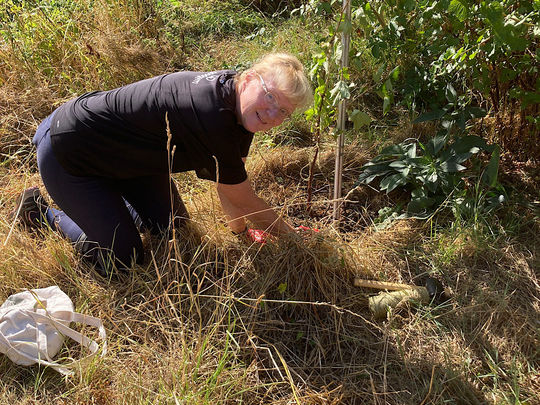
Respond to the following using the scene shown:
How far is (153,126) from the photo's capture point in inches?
76.7

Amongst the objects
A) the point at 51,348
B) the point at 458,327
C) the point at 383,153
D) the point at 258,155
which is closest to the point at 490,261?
the point at 458,327

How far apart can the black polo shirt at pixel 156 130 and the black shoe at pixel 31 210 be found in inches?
17.8

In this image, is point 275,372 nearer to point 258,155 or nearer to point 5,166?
point 258,155

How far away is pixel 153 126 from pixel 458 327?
147 cm

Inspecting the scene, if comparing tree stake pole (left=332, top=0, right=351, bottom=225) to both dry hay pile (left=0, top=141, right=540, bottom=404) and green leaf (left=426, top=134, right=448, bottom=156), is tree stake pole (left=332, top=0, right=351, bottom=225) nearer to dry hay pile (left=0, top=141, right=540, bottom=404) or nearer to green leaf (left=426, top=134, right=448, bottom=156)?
dry hay pile (left=0, top=141, right=540, bottom=404)

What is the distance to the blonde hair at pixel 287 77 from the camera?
1.78 metres

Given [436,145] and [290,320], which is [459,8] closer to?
[436,145]

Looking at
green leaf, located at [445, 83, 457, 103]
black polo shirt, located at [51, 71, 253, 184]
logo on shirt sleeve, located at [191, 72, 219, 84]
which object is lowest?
green leaf, located at [445, 83, 457, 103]

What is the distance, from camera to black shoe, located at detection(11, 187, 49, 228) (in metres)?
2.38

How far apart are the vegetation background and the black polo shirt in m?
0.25

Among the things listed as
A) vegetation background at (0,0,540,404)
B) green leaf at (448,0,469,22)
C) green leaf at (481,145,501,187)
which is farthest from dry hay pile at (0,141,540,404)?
green leaf at (448,0,469,22)

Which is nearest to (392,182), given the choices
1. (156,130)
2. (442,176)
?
(442,176)

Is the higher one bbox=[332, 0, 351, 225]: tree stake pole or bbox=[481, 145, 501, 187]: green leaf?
bbox=[332, 0, 351, 225]: tree stake pole

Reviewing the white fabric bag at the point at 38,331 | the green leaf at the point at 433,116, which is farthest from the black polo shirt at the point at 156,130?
the green leaf at the point at 433,116
